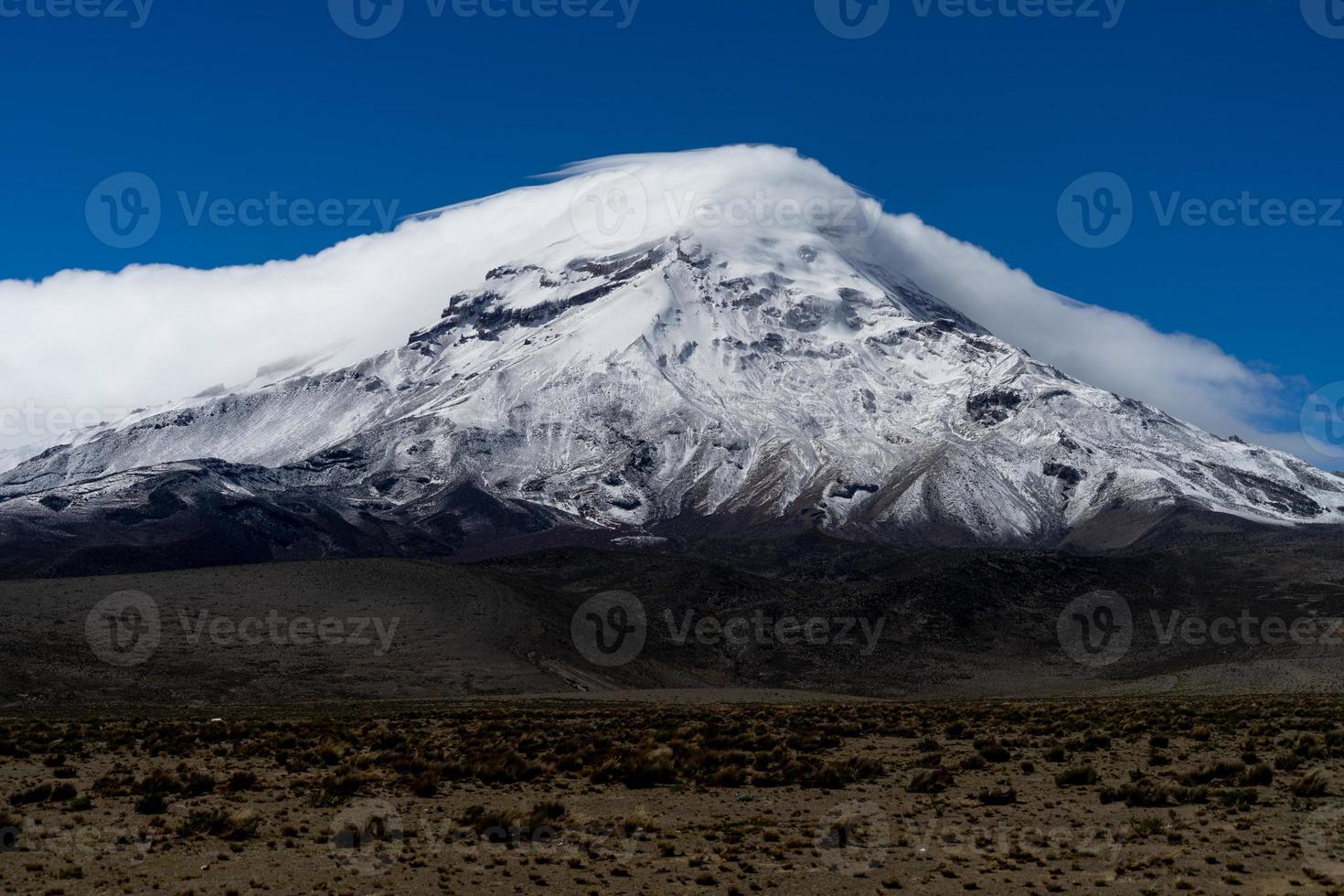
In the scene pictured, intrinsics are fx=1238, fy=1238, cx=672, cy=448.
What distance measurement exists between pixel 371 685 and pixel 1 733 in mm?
39685

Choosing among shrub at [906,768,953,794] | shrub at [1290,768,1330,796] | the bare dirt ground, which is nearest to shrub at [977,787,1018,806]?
the bare dirt ground

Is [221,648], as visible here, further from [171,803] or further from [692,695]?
[171,803]

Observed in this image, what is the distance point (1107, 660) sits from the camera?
3971 inches

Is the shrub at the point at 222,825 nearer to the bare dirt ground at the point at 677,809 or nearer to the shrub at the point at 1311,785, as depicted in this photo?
the bare dirt ground at the point at 677,809

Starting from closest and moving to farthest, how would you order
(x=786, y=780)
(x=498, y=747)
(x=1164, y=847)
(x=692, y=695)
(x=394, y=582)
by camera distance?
1. (x=1164, y=847)
2. (x=786, y=780)
3. (x=498, y=747)
4. (x=692, y=695)
5. (x=394, y=582)

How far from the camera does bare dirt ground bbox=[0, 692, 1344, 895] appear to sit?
18875 mm

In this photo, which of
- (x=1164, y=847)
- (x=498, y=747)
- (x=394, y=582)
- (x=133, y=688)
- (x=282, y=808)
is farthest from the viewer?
(x=394, y=582)

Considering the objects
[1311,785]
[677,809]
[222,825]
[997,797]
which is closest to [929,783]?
[997,797]

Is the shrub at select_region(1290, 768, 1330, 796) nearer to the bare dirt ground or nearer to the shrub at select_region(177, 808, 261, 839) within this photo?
the bare dirt ground

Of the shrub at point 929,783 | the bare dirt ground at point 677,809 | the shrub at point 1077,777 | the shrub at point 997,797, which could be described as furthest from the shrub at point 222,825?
the shrub at point 1077,777

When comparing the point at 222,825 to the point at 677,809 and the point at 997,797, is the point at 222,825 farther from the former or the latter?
the point at 997,797

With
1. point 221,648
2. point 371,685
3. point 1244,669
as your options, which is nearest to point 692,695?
point 371,685

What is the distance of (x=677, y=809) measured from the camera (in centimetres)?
2425

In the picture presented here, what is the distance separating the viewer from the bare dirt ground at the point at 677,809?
61.9 ft
